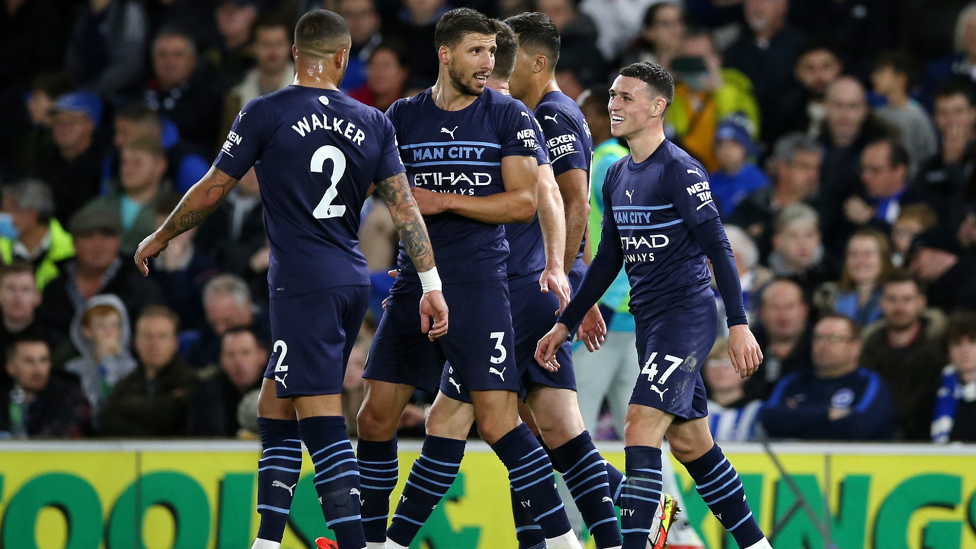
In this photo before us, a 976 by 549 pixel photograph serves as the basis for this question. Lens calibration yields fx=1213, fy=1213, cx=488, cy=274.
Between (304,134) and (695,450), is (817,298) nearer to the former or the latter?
(695,450)

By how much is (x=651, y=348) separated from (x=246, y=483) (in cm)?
334

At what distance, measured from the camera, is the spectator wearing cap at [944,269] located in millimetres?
9492

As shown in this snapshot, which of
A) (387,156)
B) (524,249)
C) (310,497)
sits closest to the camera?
(387,156)

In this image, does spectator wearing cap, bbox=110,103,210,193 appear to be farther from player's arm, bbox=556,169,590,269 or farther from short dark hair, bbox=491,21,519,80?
player's arm, bbox=556,169,590,269

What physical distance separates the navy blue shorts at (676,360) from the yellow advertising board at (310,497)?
81.2 inches

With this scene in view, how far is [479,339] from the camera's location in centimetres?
566

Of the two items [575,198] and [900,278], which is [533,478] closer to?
[575,198]

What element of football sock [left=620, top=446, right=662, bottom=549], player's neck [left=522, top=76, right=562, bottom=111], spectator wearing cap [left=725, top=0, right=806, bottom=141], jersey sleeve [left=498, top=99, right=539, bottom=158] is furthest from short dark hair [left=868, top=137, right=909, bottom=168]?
football sock [left=620, top=446, right=662, bottom=549]

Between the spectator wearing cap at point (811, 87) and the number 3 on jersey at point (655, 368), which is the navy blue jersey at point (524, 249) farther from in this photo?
the spectator wearing cap at point (811, 87)

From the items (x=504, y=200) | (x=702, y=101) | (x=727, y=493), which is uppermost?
(x=702, y=101)

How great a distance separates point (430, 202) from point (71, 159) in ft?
23.4

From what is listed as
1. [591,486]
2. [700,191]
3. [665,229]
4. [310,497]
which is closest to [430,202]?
[665,229]

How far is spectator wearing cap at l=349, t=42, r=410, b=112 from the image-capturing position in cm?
1128

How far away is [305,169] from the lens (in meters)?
5.39
